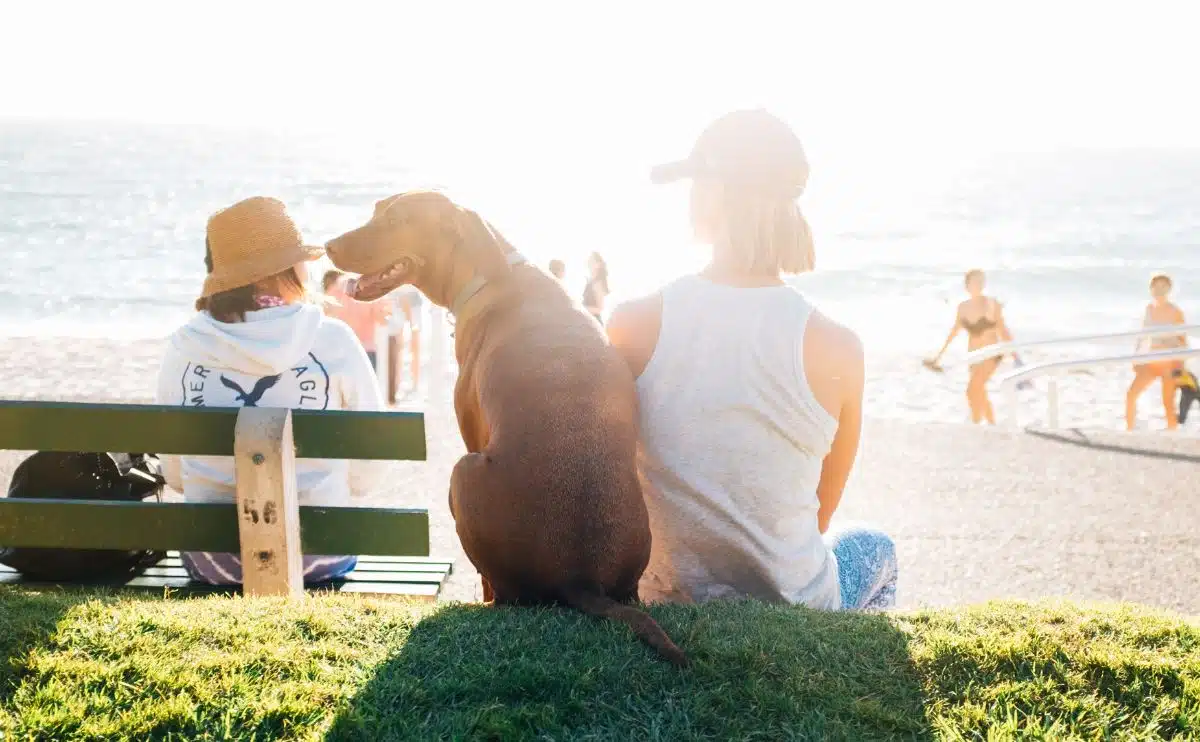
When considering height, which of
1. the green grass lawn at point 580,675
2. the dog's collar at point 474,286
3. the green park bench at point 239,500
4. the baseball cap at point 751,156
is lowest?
the green grass lawn at point 580,675

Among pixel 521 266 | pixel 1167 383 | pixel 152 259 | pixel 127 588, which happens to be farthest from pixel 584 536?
pixel 152 259

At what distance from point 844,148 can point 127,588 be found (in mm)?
122329

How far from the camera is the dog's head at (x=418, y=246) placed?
3.81m

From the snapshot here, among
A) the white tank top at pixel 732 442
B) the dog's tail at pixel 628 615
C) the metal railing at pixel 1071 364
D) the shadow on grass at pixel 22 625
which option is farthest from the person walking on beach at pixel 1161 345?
the shadow on grass at pixel 22 625

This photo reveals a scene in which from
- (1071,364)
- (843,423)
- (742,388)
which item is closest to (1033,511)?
(1071,364)

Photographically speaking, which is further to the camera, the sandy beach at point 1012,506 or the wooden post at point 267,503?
the sandy beach at point 1012,506

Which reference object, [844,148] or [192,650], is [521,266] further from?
[844,148]

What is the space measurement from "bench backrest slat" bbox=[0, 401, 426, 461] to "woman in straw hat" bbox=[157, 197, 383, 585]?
371mm

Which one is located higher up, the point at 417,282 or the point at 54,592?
the point at 417,282

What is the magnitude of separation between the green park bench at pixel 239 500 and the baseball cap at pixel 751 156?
1.21 m

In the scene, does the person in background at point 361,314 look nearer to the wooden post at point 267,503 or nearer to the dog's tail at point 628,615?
the wooden post at point 267,503

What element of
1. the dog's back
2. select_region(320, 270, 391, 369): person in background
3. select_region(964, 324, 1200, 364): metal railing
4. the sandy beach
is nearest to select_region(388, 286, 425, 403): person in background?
select_region(320, 270, 391, 369): person in background

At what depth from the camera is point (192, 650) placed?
115 inches

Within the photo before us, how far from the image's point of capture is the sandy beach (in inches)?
239
